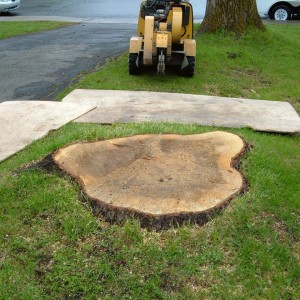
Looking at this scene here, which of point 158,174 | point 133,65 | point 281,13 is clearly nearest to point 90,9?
point 281,13

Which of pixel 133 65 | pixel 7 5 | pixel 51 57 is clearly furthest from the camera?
pixel 7 5

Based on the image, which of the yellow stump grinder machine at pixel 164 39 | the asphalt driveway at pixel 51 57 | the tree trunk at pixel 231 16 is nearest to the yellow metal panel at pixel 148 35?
the yellow stump grinder machine at pixel 164 39

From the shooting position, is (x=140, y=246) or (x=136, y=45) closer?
(x=140, y=246)

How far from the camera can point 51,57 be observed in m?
9.60

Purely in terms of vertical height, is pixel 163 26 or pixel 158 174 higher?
pixel 163 26

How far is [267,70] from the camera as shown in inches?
338

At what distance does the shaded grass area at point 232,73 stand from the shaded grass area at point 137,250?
136 inches

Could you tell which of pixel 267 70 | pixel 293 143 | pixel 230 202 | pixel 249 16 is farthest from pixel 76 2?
pixel 230 202

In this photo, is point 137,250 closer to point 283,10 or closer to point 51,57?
point 51,57

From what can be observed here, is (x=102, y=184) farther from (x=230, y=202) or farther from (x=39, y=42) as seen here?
(x=39, y=42)

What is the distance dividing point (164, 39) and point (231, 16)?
3.51m

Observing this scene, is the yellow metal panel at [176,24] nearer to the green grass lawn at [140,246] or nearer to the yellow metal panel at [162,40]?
the yellow metal panel at [162,40]

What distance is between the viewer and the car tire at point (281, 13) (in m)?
17.1

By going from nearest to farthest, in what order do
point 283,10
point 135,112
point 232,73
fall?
point 135,112 → point 232,73 → point 283,10
